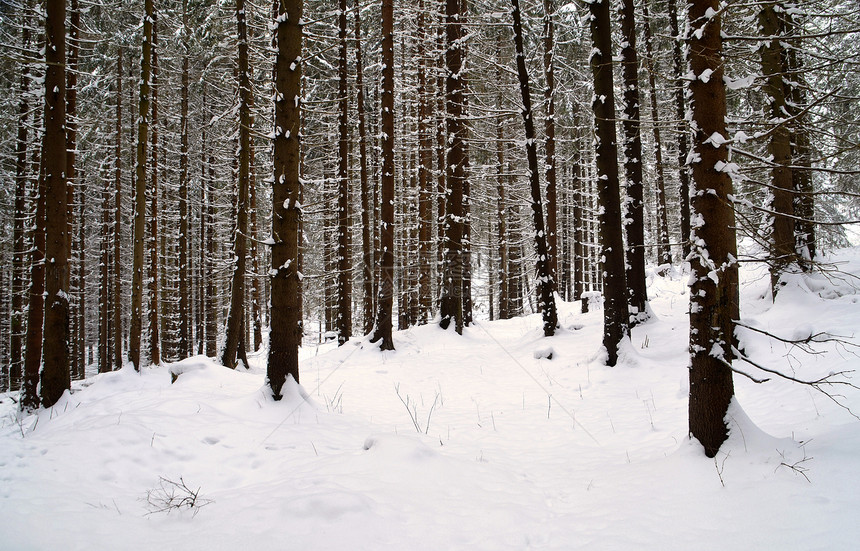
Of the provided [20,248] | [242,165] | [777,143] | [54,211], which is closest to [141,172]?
[242,165]

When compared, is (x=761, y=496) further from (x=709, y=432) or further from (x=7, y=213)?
(x=7, y=213)

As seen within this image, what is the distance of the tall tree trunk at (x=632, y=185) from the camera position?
30.2ft

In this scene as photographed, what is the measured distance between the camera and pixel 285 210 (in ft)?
21.2

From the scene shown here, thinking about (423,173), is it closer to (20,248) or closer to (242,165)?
(242,165)

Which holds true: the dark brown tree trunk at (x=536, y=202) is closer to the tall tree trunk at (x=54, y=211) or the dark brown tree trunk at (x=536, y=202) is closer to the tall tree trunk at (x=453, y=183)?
the tall tree trunk at (x=453, y=183)

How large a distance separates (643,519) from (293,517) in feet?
8.54

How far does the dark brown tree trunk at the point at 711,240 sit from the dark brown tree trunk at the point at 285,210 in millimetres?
5205

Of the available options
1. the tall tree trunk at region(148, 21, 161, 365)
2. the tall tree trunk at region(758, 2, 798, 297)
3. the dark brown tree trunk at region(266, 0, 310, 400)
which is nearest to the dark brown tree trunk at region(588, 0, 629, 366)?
the tall tree trunk at region(758, 2, 798, 297)

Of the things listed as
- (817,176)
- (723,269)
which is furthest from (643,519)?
(817,176)

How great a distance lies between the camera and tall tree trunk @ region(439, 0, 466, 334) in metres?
12.3

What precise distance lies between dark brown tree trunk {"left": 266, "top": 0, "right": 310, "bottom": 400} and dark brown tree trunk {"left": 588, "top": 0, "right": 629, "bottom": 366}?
18.1 feet

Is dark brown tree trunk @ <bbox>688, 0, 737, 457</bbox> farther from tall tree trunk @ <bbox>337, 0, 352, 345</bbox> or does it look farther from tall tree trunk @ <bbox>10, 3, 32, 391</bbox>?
tall tree trunk @ <bbox>10, 3, 32, 391</bbox>

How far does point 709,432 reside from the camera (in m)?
3.89

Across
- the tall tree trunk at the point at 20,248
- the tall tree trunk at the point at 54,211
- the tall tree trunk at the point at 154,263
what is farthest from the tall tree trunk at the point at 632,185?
the tall tree trunk at the point at 20,248
